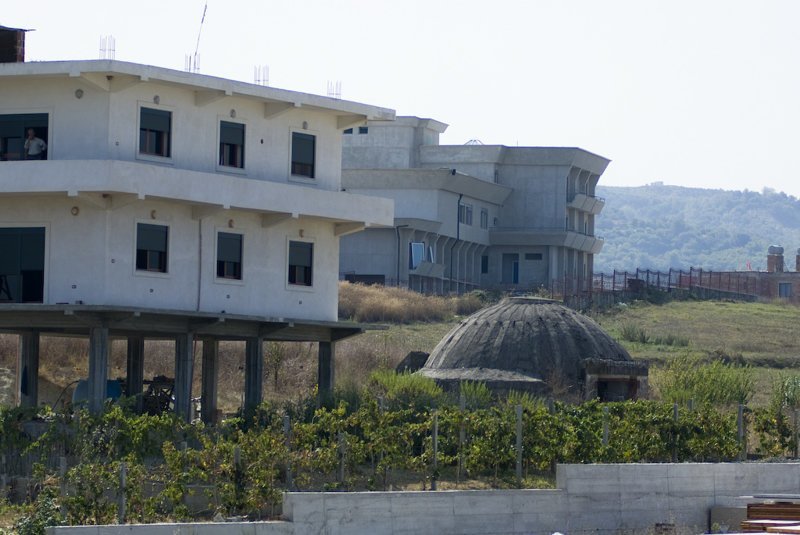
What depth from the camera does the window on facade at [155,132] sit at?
126 ft

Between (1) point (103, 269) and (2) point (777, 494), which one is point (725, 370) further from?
(1) point (103, 269)

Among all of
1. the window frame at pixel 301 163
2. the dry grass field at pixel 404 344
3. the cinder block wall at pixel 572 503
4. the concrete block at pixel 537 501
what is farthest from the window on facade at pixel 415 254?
the concrete block at pixel 537 501

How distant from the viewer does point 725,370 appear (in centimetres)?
4891

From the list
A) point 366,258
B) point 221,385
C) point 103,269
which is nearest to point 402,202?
point 366,258

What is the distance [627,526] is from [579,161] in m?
60.4

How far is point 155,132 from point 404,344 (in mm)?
24236

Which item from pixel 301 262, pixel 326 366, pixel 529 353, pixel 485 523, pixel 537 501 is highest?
pixel 301 262

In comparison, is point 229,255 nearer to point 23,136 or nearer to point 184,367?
point 184,367

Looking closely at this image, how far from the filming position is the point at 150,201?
38.2 meters

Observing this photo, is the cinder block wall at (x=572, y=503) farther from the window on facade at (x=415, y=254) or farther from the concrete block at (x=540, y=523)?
the window on facade at (x=415, y=254)

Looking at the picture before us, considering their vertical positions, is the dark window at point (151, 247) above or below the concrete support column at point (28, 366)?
above

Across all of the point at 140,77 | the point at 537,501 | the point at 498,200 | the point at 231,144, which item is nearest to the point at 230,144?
the point at 231,144

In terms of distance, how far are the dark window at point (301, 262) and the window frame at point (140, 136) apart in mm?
4967

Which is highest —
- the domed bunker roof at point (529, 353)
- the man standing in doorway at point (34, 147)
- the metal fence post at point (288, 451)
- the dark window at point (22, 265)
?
the man standing in doorway at point (34, 147)
